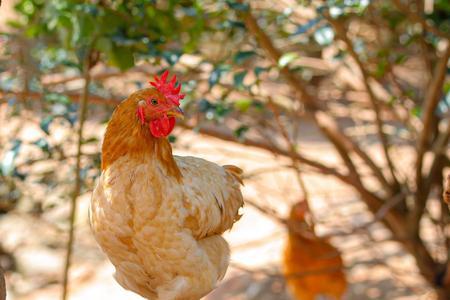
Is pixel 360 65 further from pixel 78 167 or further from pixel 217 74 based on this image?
pixel 78 167

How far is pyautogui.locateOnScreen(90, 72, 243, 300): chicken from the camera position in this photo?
177 cm

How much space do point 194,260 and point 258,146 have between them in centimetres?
129

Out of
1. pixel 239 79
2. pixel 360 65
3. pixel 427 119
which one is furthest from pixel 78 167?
pixel 427 119

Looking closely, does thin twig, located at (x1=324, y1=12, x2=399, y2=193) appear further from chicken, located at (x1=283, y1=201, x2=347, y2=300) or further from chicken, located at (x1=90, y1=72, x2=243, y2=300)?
chicken, located at (x1=90, y1=72, x2=243, y2=300)

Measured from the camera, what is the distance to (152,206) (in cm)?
177

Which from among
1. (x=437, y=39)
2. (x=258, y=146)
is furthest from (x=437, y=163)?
(x=258, y=146)

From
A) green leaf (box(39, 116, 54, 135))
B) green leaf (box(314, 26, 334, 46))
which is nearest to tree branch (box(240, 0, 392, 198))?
green leaf (box(314, 26, 334, 46))

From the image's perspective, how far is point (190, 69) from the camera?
9.65 feet

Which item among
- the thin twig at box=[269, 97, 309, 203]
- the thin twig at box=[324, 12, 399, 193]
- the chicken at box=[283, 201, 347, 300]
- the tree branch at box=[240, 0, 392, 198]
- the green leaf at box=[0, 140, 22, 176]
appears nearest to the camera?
the green leaf at box=[0, 140, 22, 176]

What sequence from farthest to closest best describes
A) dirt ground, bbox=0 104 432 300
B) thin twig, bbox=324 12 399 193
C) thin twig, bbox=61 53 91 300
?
dirt ground, bbox=0 104 432 300 < thin twig, bbox=324 12 399 193 < thin twig, bbox=61 53 91 300

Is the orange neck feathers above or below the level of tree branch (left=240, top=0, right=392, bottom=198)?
above

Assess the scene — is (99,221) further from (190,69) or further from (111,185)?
(190,69)

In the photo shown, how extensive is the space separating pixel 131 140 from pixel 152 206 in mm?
175

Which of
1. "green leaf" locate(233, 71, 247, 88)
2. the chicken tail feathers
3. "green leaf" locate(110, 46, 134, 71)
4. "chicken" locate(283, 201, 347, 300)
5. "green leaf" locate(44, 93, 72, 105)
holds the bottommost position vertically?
"chicken" locate(283, 201, 347, 300)
